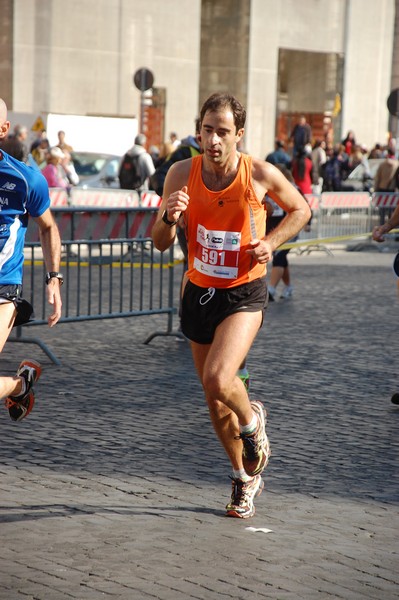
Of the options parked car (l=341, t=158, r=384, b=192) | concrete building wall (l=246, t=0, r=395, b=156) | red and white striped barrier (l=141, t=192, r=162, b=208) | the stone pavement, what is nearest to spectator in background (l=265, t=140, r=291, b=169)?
red and white striped barrier (l=141, t=192, r=162, b=208)

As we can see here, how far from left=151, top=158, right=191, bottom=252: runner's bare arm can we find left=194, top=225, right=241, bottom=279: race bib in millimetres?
142

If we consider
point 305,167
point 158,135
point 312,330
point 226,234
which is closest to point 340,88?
point 158,135

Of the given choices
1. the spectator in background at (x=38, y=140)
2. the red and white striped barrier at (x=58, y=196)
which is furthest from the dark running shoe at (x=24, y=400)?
the spectator in background at (x=38, y=140)

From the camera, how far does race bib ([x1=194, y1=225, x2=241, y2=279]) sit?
221 inches

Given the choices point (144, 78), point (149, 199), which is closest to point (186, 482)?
point (149, 199)

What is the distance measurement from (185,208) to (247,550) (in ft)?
4.70

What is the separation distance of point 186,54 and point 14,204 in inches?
1426

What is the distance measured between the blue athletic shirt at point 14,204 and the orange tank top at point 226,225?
723 mm

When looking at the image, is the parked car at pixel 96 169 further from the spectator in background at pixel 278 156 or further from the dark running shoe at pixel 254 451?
the dark running shoe at pixel 254 451

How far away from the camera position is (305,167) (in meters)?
→ 21.2

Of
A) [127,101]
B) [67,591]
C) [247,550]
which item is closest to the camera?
[67,591]

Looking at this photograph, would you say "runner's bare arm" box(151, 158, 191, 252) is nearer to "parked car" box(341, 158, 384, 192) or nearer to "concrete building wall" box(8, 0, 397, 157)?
"parked car" box(341, 158, 384, 192)

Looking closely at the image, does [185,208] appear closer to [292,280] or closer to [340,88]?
[292,280]

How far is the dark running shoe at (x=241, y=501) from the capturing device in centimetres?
559
